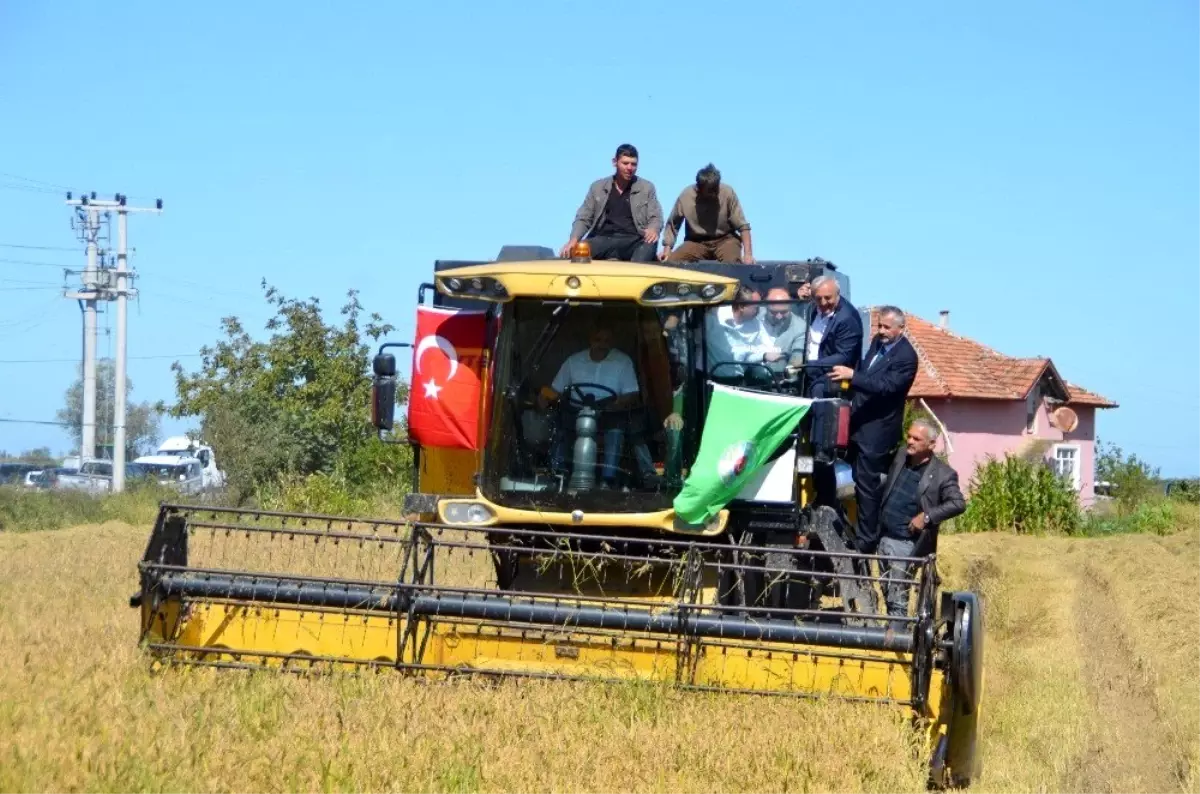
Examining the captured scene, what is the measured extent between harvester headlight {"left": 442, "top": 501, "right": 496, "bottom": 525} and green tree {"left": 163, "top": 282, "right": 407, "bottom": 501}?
15.3m

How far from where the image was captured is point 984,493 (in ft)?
95.5

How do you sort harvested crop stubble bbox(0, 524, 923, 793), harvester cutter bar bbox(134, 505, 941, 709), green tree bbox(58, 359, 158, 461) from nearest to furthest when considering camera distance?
harvested crop stubble bbox(0, 524, 923, 793)
harvester cutter bar bbox(134, 505, 941, 709)
green tree bbox(58, 359, 158, 461)

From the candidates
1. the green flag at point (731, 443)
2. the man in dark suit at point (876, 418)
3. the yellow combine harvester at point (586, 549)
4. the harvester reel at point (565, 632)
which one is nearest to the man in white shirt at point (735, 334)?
the yellow combine harvester at point (586, 549)

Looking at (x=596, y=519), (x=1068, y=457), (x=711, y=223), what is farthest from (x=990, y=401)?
(x=596, y=519)

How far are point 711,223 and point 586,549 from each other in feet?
10.8

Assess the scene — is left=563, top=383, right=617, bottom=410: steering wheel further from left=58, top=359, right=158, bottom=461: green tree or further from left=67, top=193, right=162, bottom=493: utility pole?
left=58, top=359, right=158, bottom=461: green tree

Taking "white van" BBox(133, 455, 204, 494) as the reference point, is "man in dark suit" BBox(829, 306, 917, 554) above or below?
above

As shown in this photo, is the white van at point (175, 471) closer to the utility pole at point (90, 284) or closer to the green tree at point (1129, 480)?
the utility pole at point (90, 284)

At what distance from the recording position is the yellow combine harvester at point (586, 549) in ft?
23.7

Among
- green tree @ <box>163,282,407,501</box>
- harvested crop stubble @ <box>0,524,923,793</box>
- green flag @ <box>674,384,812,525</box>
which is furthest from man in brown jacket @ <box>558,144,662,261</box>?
green tree @ <box>163,282,407,501</box>

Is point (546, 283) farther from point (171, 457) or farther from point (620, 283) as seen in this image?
point (171, 457)

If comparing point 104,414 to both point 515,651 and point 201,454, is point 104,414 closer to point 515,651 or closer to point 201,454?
point 201,454

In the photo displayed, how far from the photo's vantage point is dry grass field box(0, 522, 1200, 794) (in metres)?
5.54

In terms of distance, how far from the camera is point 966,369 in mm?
42312
